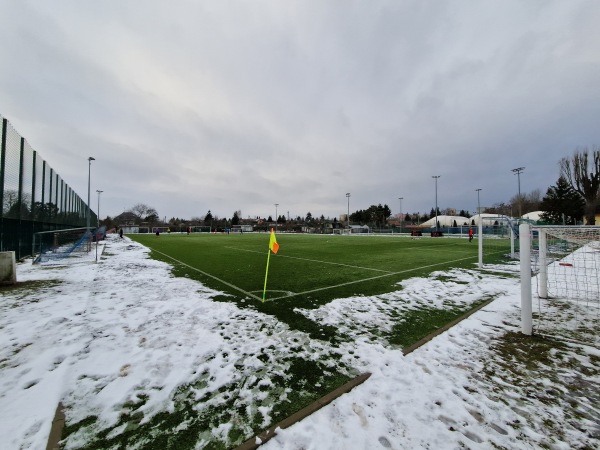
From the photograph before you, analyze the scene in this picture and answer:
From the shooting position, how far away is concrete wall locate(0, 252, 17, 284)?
25.7ft

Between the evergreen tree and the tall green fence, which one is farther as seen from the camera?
the evergreen tree

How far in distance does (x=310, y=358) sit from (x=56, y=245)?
65.6ft

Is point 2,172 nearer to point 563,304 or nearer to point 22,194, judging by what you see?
point 22,194

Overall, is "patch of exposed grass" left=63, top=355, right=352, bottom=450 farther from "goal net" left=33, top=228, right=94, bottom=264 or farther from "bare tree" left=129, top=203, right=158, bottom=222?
"bare tree" left=129, top=203, right=158, bottom=222

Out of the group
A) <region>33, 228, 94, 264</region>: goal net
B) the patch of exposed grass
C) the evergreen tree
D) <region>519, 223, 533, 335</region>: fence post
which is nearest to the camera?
the patch of exposed grass

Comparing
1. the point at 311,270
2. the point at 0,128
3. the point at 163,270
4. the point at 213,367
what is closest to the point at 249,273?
the point at 311,270

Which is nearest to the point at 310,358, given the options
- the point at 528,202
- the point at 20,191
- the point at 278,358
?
the point at 278,358

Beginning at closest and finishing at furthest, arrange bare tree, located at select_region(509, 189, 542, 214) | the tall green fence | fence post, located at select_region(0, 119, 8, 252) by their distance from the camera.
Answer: fence post, located at select_region(0, 119, 8, 252)
the tall green fence
bare tree, located at select_region(509, 189, 542, 214)

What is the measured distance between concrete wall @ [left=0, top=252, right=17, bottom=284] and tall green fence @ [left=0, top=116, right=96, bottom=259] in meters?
3.57

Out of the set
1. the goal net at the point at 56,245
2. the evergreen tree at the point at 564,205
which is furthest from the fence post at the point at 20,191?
the evergreen tree at the point at 564,205

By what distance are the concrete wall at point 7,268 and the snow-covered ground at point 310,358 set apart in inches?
111

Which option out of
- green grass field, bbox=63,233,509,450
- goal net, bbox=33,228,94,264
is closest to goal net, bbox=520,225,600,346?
green grass field, bbox=63,233,509,450

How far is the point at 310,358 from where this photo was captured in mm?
3727

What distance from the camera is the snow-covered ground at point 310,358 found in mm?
2400
